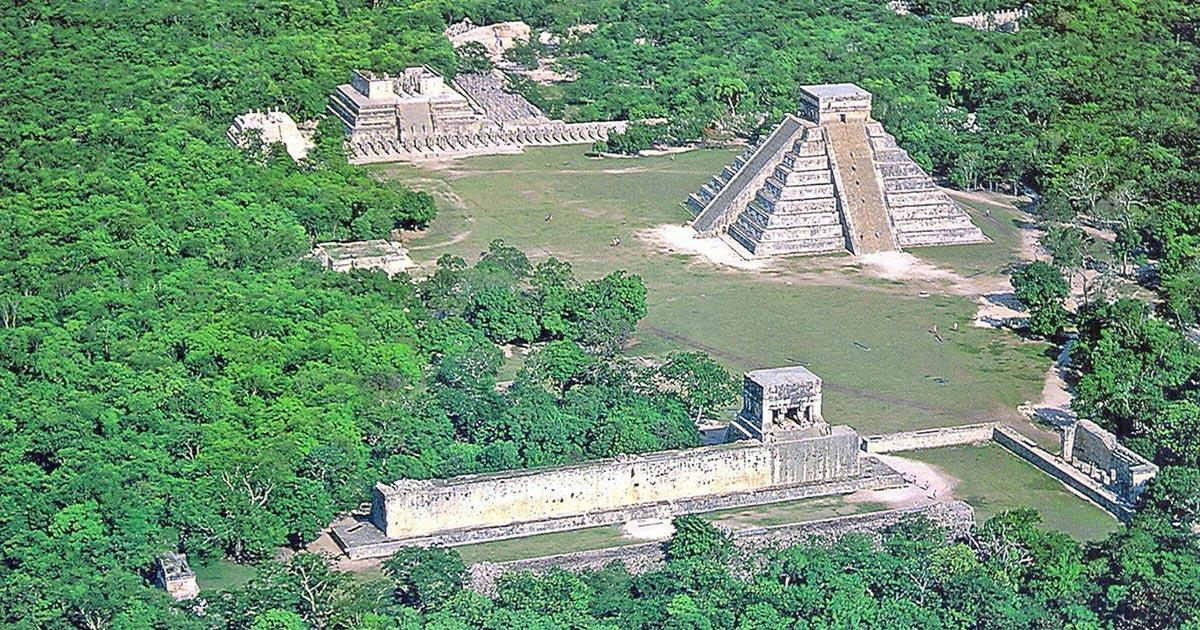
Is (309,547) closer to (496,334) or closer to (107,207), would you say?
(496,334)

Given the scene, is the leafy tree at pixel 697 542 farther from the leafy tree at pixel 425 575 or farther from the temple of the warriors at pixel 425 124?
the temple of the warriors at pixel 425 124

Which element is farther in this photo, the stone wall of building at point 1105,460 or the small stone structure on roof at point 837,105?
the small stone structure on roof at point 837,105

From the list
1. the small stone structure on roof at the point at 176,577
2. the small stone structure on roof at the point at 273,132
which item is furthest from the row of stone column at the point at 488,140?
the small stone structure on roof at the point at 176,577

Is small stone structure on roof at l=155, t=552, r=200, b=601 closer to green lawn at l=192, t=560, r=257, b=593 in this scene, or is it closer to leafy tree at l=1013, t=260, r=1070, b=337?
green lawn at l=192, t=560, r=257, b=593

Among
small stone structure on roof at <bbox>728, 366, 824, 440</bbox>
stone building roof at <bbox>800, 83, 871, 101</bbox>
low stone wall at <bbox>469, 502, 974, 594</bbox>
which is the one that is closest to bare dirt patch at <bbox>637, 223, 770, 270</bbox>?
stone building roof at <bbox>800, 83, 871, 101</bbox>

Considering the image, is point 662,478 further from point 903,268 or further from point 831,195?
point 831,195

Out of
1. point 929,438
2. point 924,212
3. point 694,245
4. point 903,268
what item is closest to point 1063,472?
point 929,438
